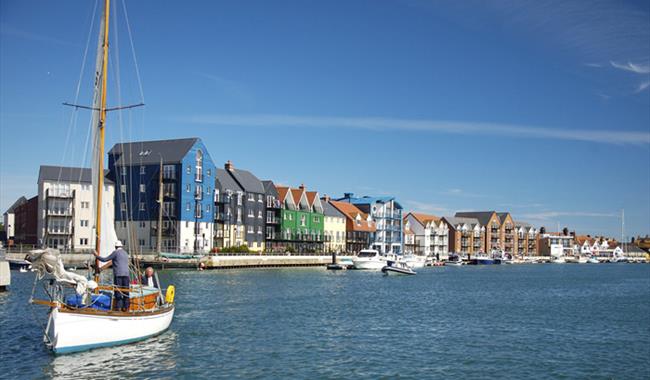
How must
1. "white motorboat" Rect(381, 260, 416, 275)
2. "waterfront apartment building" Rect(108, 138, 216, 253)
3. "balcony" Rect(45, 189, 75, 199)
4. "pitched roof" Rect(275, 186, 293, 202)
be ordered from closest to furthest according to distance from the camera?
"white motorboat" Rect(381, 260, 416, 275), "balcony" Rect(45, 189, 75, 199), "waterfront apartment building" Rect(108, 138, 216, 253), "pitched roof" Rect(275, 186, 293, 202)

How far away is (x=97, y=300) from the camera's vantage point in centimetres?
2753

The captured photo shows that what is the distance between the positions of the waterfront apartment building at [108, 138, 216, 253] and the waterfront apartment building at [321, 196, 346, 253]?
3856cm

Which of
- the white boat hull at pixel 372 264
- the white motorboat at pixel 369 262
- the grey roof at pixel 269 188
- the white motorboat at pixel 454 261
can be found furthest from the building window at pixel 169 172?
the white motorboat at pixel 454 261

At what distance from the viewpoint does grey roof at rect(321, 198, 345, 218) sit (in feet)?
474

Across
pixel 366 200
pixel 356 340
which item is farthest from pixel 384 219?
pixel 356 340

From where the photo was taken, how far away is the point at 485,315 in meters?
45.2

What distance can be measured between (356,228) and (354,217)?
2.56 metres

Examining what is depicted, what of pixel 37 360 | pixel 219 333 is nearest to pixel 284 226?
pixel 219 333

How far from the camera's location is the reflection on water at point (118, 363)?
942 inches

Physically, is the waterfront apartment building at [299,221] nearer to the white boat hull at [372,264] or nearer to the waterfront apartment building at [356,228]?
the waterfront apartment building at [356,228]

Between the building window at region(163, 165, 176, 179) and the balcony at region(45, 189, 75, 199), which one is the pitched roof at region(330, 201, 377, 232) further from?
the balcony at region(45, 189, 75, 199)

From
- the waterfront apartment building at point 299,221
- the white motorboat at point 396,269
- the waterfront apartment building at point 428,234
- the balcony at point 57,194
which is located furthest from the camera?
the waterfront apartment building at point 428,234

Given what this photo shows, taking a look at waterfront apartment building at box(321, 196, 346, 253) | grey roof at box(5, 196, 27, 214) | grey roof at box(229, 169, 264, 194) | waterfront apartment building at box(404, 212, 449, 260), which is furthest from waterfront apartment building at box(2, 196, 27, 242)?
waterfront apartment building at box(404, 212, 449, 260)

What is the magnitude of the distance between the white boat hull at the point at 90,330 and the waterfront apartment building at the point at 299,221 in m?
95.6
